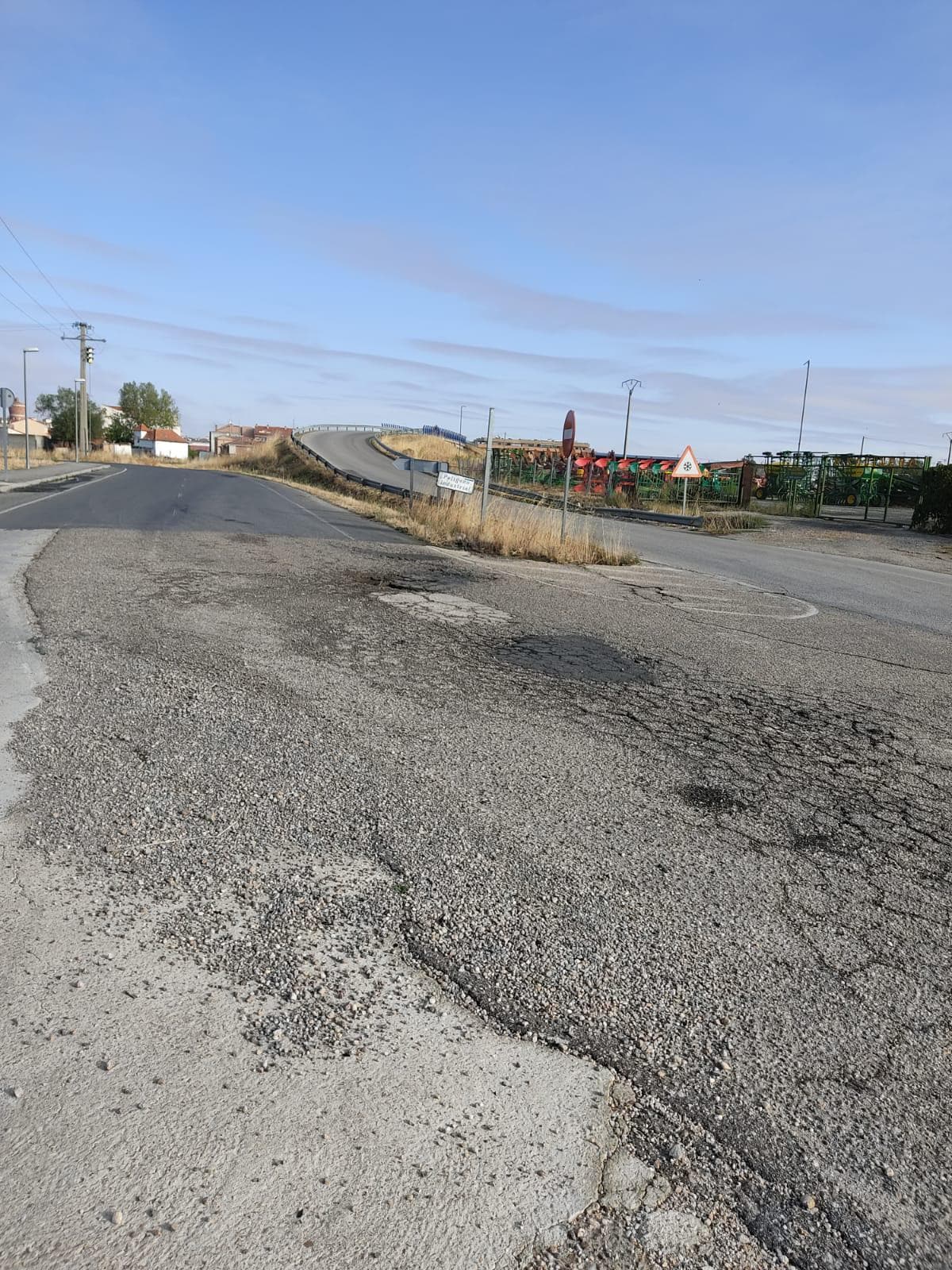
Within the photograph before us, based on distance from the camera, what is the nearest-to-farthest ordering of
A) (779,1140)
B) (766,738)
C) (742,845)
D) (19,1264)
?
(19,1264) < (779,1140) < (742,845) < (766,738)

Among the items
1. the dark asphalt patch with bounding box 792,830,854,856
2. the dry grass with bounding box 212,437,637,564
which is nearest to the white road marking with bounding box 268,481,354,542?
the dry grass with bounding box 212,437,637,564

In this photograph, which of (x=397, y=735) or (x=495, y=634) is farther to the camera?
(x=495, y=634)

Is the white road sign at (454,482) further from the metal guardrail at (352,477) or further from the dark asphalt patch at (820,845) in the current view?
the dark asphalt patch at (820,845)

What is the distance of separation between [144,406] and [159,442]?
21427 mm

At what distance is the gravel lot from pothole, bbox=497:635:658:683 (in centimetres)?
7

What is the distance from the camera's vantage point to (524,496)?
121ft

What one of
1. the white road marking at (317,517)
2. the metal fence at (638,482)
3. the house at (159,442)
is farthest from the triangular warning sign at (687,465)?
the house at (159,442)

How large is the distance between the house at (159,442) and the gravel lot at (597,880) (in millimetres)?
130676

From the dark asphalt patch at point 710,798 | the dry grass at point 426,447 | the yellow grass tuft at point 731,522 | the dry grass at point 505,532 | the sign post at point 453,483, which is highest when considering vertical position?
the dry grass at point 426,447

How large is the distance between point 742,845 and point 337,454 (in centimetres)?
6731

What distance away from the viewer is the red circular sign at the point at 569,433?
1605cm

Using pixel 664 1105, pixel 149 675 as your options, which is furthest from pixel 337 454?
pixel 664 1105

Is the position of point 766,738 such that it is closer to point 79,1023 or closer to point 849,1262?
point 849,1262

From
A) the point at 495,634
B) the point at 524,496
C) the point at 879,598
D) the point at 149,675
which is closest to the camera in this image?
the point at 149,675
